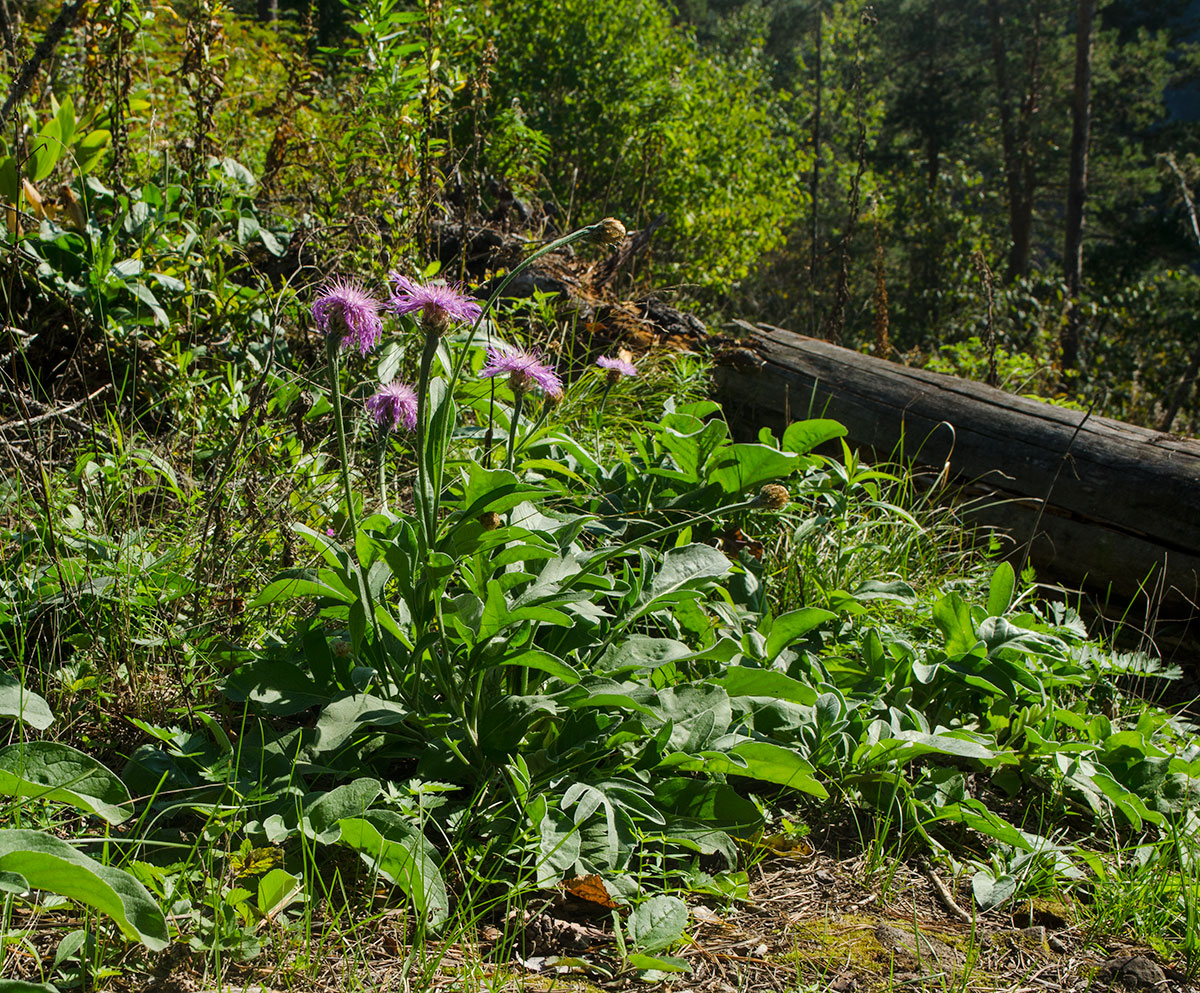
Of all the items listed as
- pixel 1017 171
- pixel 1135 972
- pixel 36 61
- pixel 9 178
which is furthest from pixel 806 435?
pixel 1017 171

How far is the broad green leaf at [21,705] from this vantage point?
147cm

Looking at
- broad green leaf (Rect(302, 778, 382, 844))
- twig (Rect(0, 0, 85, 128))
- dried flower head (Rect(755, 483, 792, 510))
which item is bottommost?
broad green leaf (Rect(302, 778, 382, 844))

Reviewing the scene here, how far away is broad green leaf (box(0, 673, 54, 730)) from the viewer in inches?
58.0

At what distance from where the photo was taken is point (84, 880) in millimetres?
1130

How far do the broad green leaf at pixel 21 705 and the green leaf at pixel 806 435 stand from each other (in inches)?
75.1

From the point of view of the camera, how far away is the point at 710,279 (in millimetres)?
7078

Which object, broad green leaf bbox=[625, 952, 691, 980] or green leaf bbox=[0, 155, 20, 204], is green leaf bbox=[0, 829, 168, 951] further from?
green leaf bbox=[0, 155, 20, 204]

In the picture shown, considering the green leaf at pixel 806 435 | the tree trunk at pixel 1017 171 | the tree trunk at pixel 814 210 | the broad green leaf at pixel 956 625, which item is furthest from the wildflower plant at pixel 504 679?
the tree trunk at pixel 1017 171

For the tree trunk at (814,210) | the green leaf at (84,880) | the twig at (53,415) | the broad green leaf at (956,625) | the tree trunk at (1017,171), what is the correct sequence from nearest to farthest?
the green leaf at (84,880), the broad green leaf at (956,625), the twig at (53,415), the tree trunk at (814,210), the tree trunk at (1017,171)

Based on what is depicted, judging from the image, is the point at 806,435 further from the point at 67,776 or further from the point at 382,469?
the point at 67,776

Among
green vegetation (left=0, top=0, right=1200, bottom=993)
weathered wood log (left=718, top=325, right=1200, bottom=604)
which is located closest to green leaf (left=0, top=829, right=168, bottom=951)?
green vegetation (left=0, top=0, right=1200, bottom=993)

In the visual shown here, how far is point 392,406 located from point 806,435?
1.30 m

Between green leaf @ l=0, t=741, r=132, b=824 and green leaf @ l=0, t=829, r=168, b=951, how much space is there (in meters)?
0.16

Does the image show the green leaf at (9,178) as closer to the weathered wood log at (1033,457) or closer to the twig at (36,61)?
the twig at (36,61)
